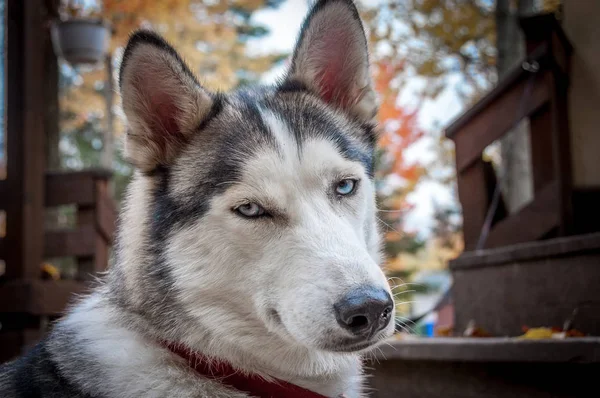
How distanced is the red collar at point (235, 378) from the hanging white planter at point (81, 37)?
→ 7.29 meters

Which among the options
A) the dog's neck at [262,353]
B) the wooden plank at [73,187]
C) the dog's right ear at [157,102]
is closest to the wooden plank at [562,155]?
the dog's neck at [262,353]

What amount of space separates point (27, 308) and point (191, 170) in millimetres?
4287

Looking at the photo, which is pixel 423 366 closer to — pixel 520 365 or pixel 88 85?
pixel 520 365

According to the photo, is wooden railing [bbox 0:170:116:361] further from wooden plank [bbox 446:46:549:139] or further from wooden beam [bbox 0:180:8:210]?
wooden plank [bbox 446:46:549:139]

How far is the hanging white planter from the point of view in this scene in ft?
29.0

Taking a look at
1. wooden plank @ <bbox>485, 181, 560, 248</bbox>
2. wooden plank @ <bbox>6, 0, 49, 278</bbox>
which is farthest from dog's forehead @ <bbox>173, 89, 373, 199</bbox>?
wooden plank @ <bbox>6, 0, 49, 278</bbox>

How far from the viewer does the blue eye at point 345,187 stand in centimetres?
246

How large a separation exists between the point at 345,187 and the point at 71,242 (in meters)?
5.17

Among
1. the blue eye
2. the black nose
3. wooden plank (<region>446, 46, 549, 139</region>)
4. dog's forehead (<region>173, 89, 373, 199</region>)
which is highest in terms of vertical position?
wooden plank (<region>446, 46, 549, 139</region>)

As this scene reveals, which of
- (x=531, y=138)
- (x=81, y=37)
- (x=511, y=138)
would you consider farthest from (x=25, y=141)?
(x=511, y=138)

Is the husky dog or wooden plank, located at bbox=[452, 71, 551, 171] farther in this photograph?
wooden plank, located at bbox=[452, 71, 551, 171]

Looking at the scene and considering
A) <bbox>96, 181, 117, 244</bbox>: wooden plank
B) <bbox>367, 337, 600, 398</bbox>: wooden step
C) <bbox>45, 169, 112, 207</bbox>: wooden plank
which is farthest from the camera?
<bbox>96, 181, 117, 244</bbox>: wooden plank

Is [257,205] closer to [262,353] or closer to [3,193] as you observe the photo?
[262,353]

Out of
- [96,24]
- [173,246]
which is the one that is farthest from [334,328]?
[96,24]
